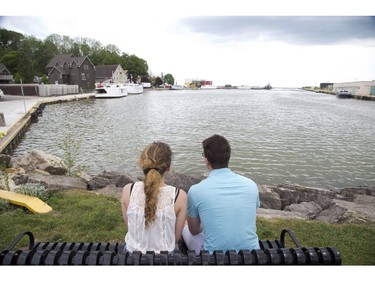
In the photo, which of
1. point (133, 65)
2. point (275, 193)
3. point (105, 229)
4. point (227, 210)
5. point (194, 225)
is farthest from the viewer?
point (133, 65)

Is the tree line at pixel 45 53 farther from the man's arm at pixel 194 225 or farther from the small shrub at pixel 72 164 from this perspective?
the man's arm at pixel 194 225

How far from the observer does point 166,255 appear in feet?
6.85

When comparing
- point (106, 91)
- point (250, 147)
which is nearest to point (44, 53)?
point (106, 91)

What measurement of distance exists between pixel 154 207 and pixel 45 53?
9934cm

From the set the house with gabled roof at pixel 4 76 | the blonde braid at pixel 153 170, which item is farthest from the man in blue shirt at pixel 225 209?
the house with gabled roof at pixel 4 76

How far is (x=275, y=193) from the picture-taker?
27.7 ft

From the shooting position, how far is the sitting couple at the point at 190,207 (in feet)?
7.29

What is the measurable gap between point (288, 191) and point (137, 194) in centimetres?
766

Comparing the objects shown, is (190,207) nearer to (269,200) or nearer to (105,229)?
(105,229)

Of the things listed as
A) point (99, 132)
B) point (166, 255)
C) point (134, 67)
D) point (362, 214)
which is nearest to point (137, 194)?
point (166, 255)

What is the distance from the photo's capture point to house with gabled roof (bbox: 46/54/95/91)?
71.7 metres

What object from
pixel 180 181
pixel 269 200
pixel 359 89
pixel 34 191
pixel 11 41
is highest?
pixel 11 41

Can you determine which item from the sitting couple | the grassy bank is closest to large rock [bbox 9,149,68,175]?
the grassy bank

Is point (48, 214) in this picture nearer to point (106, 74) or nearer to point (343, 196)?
point (343, 196)
